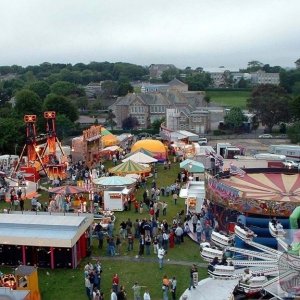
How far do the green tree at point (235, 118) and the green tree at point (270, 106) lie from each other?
68.3 inches

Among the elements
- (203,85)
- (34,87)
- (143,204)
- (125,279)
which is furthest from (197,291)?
(203,85)

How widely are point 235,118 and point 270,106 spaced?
577 cm

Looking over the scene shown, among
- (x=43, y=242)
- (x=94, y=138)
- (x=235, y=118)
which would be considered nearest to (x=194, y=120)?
(x=235, y=118)

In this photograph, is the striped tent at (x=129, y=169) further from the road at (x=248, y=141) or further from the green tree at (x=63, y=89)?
the green tree at (x=63, y=89)

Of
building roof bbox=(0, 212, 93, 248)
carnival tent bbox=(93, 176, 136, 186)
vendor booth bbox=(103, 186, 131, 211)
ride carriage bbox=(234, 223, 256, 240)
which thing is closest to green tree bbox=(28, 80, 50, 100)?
carnival tent bbox=(93, 176, 136, 186)

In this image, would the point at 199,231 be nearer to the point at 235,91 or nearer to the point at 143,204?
the point at 143,204

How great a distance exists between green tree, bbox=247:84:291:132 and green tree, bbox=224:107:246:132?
1.73 metres

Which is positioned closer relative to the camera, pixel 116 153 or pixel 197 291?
pixel 197 291

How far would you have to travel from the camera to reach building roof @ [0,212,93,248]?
731 inches

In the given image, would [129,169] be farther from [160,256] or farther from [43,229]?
[160,256]

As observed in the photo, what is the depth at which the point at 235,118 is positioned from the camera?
70125 mm

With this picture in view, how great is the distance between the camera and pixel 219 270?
14.2 m

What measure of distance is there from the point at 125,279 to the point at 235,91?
112m

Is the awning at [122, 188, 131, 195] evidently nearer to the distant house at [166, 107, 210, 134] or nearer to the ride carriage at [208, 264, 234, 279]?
the ride carriage at [208, 264, 234, 279]
